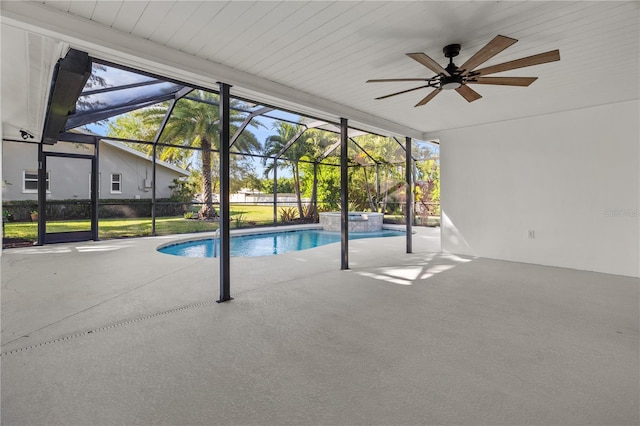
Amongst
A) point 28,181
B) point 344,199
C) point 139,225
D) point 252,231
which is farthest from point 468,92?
point 139,225

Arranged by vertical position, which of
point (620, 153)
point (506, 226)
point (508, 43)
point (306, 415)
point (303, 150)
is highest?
point (303, 150)

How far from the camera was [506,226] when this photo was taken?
578cm

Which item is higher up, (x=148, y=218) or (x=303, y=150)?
(x=303, y=150)

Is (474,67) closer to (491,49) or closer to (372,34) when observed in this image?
(491,49)

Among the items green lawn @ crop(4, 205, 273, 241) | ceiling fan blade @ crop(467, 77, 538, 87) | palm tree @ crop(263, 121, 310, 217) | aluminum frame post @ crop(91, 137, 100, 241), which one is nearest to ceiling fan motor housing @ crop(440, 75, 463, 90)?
ceiling fan blade @ crop(467, 77, 538, 87)

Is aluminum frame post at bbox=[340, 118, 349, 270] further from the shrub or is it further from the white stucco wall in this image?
the shrub

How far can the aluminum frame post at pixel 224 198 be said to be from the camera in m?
3.51

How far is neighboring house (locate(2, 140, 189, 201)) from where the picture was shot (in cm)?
809

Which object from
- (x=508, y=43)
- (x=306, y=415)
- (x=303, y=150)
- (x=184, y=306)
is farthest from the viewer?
(x=303, y=150)

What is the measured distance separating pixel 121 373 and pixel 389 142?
15.2 m

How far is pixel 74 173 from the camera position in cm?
888

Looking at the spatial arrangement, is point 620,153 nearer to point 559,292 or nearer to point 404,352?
point 559,292

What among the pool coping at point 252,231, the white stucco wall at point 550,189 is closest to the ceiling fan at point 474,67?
the white stucco wall at point 550,189

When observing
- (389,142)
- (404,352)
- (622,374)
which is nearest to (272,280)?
(404,352)
